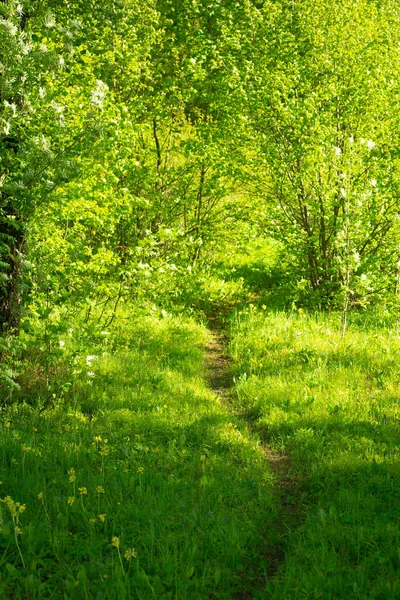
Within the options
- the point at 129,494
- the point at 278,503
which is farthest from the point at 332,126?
the point at 129,494

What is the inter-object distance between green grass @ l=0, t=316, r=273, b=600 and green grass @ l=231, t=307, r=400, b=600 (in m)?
0.34

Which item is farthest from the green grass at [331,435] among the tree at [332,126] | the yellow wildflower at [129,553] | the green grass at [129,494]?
the tree at [332,126]

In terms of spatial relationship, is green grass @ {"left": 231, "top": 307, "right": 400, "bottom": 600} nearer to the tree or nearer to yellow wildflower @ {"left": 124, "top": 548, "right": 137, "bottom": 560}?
yellow wildflower @ {"left": 124, "top": 548, "right": 137, "bottom": 560}

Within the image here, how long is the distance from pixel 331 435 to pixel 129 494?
6.96 feet

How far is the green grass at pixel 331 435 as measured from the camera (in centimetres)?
381

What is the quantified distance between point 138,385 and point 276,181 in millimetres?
4951

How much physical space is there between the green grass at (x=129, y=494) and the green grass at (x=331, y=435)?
0.34 metres

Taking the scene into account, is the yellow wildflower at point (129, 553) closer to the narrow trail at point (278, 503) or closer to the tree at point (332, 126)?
the narrow trail at point (278, 503)

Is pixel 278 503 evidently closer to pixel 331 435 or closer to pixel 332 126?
pixel 331 435

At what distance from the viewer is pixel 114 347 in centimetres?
829

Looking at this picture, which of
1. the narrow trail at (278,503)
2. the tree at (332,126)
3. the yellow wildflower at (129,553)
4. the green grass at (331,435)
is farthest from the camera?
the tree at (332,126)

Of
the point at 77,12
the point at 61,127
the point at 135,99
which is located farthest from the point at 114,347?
the point at 77,12

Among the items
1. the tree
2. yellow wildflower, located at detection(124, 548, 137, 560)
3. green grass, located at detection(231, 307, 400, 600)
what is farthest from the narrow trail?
the tree

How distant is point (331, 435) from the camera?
5.80 m
